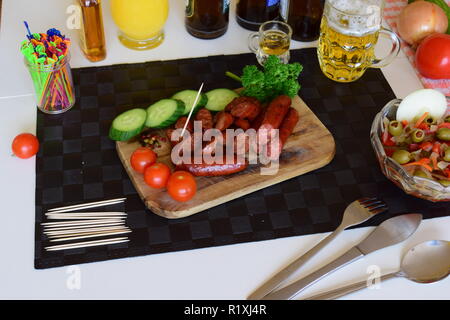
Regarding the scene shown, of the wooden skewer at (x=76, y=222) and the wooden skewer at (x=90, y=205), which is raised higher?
the wooden skewer at (x=90, y=205)

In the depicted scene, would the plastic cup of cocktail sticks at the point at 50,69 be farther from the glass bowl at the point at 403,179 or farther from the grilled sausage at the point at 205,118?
the glass bowl at the point at 403,179

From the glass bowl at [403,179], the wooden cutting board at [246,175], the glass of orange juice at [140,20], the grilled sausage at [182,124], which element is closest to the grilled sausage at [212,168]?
the wooden cutting board at [246,175]

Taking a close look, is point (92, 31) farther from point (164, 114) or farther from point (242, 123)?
point (242, 123)

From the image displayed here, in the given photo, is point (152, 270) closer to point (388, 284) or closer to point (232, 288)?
point (232, 288)

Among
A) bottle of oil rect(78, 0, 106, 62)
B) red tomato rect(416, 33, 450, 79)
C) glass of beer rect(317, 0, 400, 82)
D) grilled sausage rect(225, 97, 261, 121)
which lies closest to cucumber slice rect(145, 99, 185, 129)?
Result: grilled sausage rect(225, 97, 261, 121)

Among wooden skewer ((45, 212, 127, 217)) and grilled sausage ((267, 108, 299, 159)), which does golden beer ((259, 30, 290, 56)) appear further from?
wooden skewer ((45, 212, 127, 217))

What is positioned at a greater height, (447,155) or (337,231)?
(447,155)

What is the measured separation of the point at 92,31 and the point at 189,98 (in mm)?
374

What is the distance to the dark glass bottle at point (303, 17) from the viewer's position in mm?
1717

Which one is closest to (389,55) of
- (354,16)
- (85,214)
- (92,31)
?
(354,16)

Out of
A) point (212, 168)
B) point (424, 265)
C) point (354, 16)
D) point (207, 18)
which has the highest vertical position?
point (354, 16)

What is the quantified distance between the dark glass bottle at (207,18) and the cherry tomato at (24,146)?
2.15 ft

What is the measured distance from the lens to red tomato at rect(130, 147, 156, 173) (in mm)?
1337

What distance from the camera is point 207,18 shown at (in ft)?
5.76
